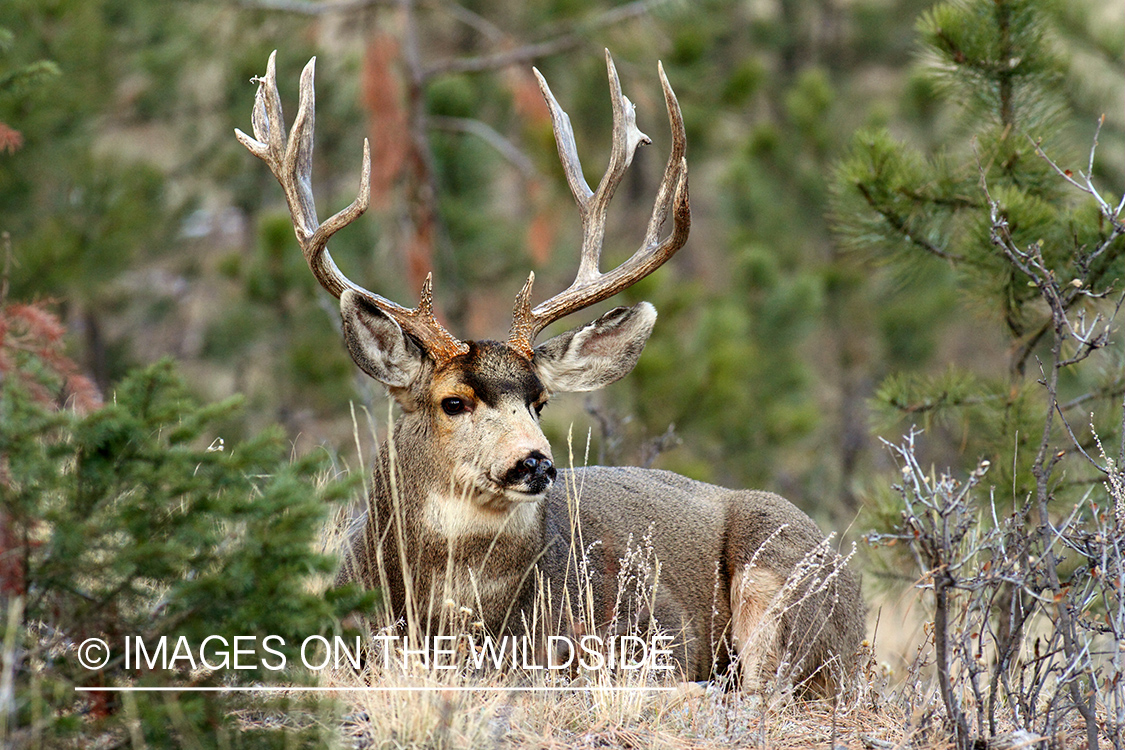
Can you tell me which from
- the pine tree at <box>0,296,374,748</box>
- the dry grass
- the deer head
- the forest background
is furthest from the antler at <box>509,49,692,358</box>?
the forest background

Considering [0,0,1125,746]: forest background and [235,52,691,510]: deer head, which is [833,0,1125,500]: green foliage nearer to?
[235,52,691,510]: deer head

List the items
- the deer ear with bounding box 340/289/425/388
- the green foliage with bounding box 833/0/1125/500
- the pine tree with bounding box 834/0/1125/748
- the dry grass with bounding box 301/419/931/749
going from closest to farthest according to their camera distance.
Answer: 1. the dry grass with bounding box 301/419/931/749
2. the deer ear with bounding box 340/289/425/388
3. the pine tree with bounding box 834/0/1125/748
4. the green foliage with bounding box 833/0/1125/500

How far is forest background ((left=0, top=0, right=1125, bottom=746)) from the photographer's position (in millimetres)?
12062

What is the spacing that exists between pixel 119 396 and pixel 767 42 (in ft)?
56.0

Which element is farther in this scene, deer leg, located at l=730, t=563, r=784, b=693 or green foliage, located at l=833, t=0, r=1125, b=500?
green foliage, located at l=833, t=0, r=1125, b=500

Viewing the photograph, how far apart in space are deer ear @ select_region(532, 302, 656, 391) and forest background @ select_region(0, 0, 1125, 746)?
13.3 ft

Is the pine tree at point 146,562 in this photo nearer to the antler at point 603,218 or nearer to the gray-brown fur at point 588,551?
the gray-brown fur at point 588,551

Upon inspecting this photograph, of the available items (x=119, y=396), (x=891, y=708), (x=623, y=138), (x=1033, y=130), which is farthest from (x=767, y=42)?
(x=119, y=396)

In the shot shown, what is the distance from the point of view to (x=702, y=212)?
22281 mm

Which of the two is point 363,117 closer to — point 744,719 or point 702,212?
point 702,212

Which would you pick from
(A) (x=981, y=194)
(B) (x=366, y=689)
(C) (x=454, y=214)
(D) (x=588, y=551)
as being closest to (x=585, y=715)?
(B) (x=366, y=689)

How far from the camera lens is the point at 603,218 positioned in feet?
19.4

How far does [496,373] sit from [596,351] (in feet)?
2.26

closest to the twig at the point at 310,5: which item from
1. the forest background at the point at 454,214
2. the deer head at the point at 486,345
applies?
the forest background at the point at 454,214
